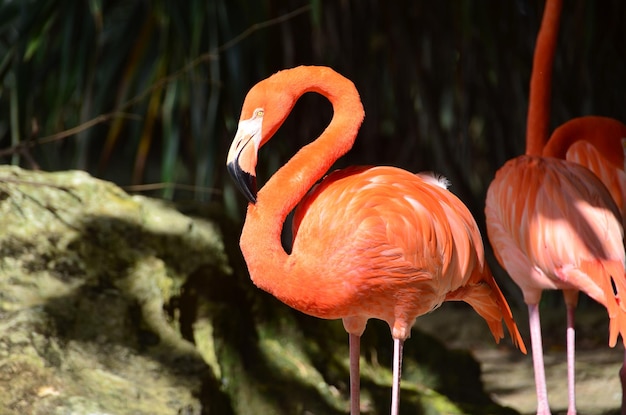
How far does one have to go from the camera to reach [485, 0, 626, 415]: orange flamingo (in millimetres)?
2924

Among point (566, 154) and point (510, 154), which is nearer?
point (566, 154)

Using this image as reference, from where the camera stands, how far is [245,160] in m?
2.34

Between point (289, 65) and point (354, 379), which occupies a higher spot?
point (289, 65)

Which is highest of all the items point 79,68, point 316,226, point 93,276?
point 79,68

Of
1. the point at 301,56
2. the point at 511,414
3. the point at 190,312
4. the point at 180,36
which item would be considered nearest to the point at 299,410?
the point at 190,312

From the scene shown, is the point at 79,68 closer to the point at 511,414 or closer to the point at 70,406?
the point at 70,406

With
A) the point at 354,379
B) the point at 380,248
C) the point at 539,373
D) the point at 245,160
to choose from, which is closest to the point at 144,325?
the point at 354,379

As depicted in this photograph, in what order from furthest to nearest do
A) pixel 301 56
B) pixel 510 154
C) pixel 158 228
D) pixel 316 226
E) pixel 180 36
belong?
pixel 510 154
pixel 301 56
pixel 180 36
pixel 158 228
pixel 316 226

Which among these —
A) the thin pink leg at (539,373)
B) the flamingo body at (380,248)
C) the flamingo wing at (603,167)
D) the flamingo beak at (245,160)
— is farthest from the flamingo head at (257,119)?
the flamingo wing at (603,167)

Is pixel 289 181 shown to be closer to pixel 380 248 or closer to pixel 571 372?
pixel 380 248

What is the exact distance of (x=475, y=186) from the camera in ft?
18.8

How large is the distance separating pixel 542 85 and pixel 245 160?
1.69m

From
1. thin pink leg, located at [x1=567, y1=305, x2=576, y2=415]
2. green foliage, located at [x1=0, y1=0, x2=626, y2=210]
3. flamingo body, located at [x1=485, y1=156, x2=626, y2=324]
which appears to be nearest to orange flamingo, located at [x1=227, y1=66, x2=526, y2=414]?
flamingo body, located at [x1=485, y1=156, x2=626, y2=324]

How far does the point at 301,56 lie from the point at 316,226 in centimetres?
260
